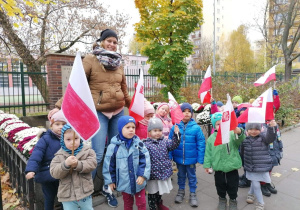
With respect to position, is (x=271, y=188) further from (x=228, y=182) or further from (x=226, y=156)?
(x=226, y=156)

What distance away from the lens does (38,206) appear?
2750 millimetres

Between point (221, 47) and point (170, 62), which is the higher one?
point (221, 47)

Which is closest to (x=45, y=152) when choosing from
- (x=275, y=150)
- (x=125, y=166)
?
(x=125, y=166)

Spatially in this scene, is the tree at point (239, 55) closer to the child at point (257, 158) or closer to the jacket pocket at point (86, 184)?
the child at point (257, 158)

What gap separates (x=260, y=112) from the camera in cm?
265

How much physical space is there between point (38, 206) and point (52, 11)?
1216 centimetres

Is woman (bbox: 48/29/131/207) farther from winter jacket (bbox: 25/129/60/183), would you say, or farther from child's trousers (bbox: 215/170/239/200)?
child's trousers (bbox: 215/170/239/200)

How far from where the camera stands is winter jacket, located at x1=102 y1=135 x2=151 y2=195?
249 cm

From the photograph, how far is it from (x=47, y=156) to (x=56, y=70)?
12.0 feet

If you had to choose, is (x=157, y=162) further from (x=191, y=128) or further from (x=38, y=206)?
(x=38, y=206)

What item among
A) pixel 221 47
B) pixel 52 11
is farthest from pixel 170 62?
pixel 221 47

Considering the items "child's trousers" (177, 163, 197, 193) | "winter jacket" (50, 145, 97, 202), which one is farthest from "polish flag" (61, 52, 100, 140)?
"child's trousers" (177, 163, 197, 193)

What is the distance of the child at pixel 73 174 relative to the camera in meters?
2.17

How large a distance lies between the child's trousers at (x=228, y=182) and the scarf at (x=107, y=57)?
2.02 meters
